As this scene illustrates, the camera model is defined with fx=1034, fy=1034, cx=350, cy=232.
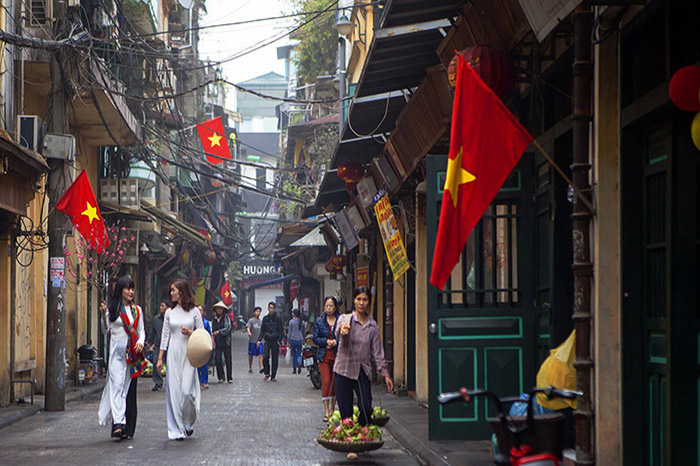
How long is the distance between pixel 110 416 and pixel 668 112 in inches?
319

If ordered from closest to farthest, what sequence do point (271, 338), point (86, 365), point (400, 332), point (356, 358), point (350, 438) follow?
point (350, 438), point (356, 358), point (400, 332), point (86, 365), point (271, 338)

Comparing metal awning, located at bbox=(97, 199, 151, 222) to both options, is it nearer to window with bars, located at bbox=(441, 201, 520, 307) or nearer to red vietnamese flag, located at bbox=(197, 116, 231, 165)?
red vietnamese flag, located at bbox=(197, 116, 231, 165)

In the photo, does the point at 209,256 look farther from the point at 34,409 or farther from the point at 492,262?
the point at 492,262

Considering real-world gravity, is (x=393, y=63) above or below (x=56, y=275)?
above

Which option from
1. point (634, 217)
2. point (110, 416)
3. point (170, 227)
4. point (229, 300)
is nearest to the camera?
point (634, 217)

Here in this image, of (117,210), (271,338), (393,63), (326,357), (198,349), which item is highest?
(393,63)

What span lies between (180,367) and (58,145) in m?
5.41

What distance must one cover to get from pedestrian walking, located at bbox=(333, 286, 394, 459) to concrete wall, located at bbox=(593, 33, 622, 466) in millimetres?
3745

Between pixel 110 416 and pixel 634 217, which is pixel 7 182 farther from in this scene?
pixel 634 217

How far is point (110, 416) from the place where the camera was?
503 inches

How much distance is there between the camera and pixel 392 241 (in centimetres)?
1678

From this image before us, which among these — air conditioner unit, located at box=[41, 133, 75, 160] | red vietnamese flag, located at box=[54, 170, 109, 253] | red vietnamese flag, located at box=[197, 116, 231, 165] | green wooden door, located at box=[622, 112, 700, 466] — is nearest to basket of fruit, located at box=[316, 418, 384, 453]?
green wooden door, located at box=[622, 112, 700, 466]

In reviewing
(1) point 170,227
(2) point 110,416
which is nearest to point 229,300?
(1) point 170,227

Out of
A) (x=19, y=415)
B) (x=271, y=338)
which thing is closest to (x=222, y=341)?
(x=271, y=338)
